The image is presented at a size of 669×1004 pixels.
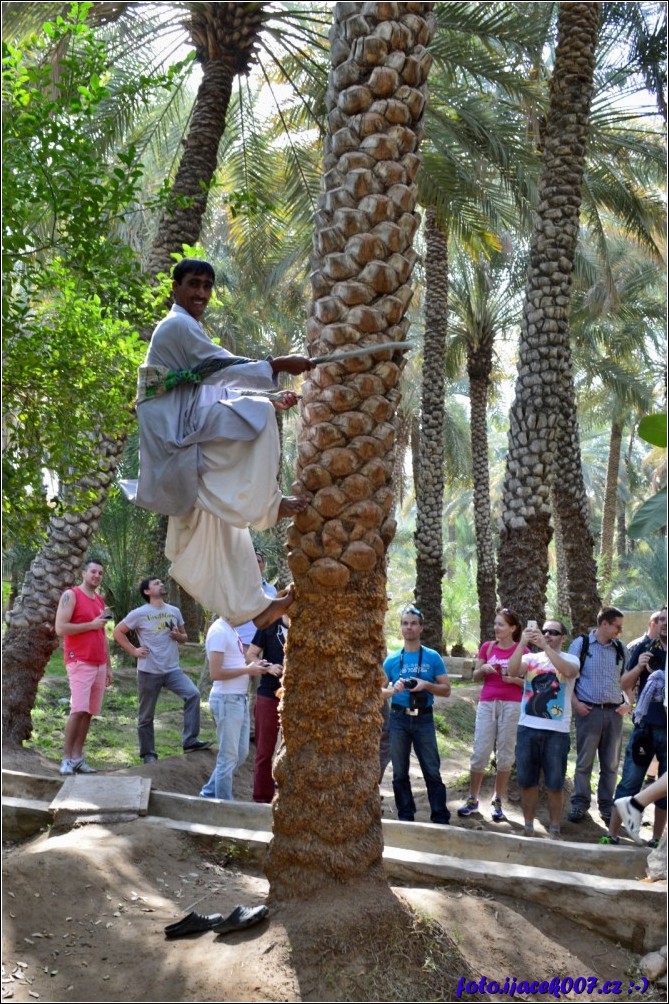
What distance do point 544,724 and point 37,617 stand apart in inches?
248

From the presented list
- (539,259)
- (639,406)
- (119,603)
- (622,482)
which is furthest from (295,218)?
(622,482)

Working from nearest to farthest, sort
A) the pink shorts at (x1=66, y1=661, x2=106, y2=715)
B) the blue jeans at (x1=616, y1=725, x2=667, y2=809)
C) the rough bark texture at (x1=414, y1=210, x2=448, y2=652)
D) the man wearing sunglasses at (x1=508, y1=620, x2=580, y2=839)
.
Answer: the blue jeans at (x1=616, y1=725, x2=667, y2=809) → the man wearing sunglasses at (x1=508, y1=620, x2=580, y2=839) → the pink shorts at (x1=66, y1=661, x2=106, y2=715) → the rough bark texture at (x1=414, y1=210, x2=448, y2=652)

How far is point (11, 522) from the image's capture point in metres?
5.78

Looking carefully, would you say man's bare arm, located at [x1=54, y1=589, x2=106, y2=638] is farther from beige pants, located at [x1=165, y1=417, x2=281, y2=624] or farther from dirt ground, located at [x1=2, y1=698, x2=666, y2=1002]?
beige pants, located at [x1=165, y1=417, x2=281, y2=624]

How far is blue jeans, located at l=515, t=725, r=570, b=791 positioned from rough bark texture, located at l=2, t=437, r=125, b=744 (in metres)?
5.80

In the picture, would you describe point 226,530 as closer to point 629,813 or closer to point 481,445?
point 629,813

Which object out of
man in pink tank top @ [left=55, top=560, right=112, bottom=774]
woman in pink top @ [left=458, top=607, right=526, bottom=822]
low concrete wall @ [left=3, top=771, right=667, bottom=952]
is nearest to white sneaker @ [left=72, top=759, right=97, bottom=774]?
man in pink tank top @ [left=55, top=560, right=112, bottom=774]

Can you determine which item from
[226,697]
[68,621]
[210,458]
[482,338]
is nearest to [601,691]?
[226,697]

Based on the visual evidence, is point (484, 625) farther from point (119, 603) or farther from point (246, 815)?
point (246, 815)

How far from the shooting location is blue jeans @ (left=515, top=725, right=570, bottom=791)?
30.3ft

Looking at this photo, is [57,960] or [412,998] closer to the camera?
[412,998]

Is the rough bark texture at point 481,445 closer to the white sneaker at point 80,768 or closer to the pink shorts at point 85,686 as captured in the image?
the pink shorts at point 85,686

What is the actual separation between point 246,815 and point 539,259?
315 inches

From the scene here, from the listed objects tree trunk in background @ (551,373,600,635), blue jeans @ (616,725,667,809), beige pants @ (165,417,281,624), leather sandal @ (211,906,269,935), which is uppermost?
tree trunk in background @ (551,373,600,635)
